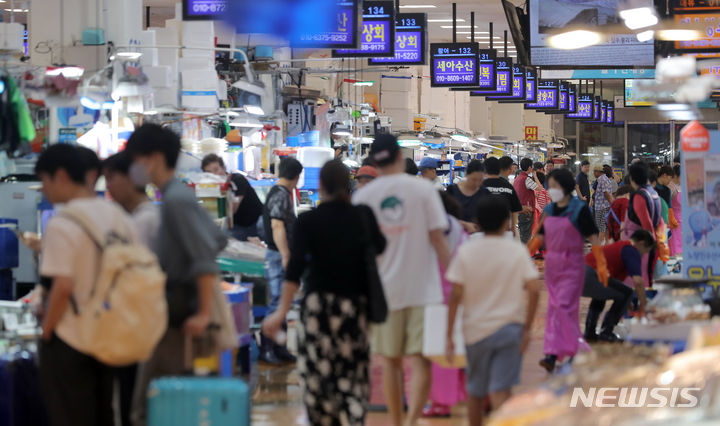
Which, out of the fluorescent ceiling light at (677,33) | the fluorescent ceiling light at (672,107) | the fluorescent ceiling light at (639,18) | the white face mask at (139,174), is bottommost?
the white face mask at (139,174)

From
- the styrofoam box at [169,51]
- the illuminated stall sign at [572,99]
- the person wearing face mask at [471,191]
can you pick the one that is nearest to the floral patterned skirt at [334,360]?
the person wearing face mask at [471,191]

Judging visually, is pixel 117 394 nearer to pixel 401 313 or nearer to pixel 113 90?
pixel 401 313

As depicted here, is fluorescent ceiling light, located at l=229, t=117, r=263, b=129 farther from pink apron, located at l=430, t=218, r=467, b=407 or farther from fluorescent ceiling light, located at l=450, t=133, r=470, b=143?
fluorescent ceiling light, located at l=450, t=133, r=470, b=143

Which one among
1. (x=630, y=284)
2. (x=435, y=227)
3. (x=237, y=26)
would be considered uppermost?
(x=237, y=26)

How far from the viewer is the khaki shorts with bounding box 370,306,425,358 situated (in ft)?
21.5

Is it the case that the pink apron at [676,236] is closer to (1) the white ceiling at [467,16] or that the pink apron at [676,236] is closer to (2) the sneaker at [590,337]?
(1) the white ceiling at [467,16]

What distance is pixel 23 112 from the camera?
8539mm

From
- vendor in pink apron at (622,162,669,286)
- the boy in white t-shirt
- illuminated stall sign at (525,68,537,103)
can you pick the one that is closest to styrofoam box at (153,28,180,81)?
vendor in pink apron at (622,162,669,286)

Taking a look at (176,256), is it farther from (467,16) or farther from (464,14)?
(467,16)

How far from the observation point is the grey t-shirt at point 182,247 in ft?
16.9

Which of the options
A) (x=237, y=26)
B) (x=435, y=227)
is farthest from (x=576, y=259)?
(x=237, y=26)

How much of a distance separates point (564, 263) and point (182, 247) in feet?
15.0

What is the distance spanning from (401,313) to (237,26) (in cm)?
478

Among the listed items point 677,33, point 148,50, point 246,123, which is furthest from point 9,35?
→ point 677,33
